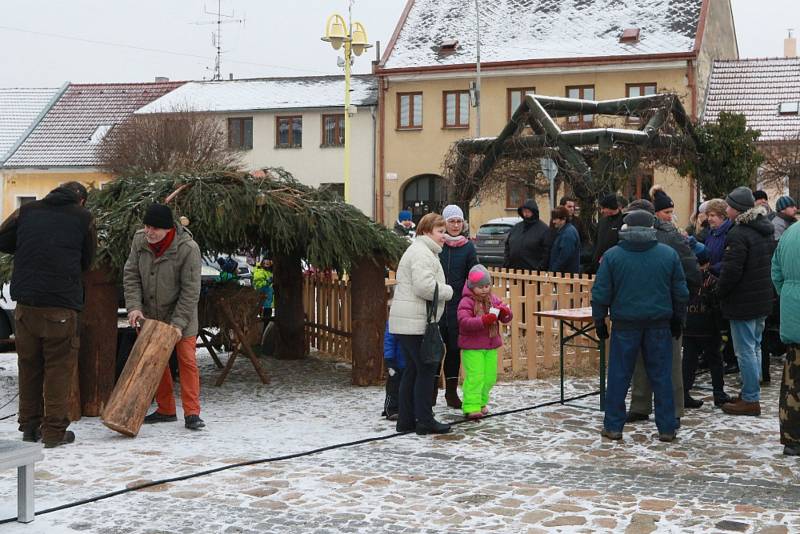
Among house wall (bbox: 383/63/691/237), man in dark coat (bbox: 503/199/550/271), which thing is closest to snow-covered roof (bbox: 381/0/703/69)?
house wall (bbox: 383/63/691/237)

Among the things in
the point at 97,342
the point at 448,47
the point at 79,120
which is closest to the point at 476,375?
the point at 97,342

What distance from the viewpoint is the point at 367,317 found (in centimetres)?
1142

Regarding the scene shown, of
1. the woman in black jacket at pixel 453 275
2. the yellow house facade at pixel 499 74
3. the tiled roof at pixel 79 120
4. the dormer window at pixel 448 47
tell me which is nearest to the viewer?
the woman in black jacket at pixel 453 275

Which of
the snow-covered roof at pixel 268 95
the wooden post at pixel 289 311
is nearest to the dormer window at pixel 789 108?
the snow-covered roof at pixel 268 95

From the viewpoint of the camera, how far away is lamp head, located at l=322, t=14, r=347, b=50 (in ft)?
81.7

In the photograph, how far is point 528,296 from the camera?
1247cm

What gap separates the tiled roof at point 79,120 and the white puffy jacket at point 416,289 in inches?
1559

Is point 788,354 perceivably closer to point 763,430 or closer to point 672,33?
point 763,430

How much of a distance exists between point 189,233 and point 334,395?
2.41 meters

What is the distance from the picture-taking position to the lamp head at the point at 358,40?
2564cm

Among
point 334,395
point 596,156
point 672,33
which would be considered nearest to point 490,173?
point 596,156

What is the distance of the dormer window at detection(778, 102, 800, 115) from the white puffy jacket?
110ft

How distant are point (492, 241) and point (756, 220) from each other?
2331 cm

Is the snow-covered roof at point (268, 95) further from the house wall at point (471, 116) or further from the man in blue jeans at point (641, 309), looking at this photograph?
the man in blue jeans at point (641, 309)
